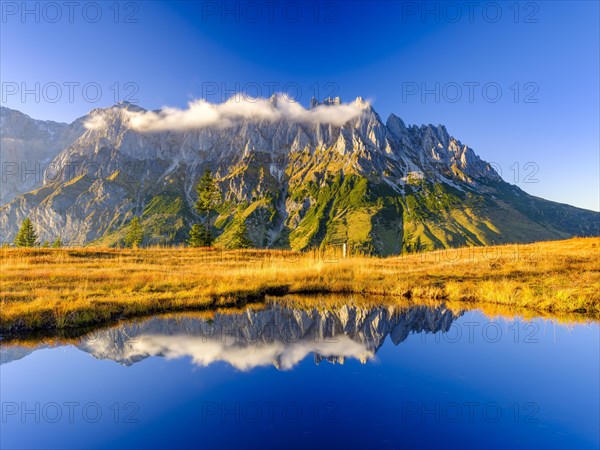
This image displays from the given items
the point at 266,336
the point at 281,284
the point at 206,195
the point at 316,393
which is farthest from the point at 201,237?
the point at 316,393

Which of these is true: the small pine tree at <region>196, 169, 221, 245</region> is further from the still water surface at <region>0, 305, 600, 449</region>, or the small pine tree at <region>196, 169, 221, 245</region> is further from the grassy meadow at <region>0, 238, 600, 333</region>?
the still water surface at <region>0, 305, 600, 449</region>

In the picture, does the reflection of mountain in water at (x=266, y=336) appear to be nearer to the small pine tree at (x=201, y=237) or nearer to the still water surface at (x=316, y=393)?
the still water surface at (x=316, y=393)

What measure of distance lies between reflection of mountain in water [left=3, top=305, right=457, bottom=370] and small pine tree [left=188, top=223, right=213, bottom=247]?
58.8 metres

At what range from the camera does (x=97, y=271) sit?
28656mm

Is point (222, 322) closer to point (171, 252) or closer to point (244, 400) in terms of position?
point (244, 400)

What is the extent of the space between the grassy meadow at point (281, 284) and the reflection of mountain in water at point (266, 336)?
9.42ft

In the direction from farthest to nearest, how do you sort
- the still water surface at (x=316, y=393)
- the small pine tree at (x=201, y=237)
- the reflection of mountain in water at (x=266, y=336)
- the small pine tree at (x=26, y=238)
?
the small pine tree at (x=26, y=238) → the small pine tree at (x=201, y=237) → the reflection of mountain in water at (x=266, y=336) → the still water surface at (x=316, y=393)

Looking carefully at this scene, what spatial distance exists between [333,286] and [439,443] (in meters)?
19.8

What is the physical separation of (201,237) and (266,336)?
6647 cm

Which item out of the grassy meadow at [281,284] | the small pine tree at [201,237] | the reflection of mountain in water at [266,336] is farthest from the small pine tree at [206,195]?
the reflection of mountain in water at [266,336]

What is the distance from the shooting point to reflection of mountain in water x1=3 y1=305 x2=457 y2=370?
44.6ft

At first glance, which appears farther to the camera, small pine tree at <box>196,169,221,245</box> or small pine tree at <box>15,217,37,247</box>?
small pine tree at <box>15,217,37,247</box>

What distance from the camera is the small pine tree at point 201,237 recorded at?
3044 inches

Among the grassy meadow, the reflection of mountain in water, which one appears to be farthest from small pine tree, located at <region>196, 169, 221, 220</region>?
the reflection of mountain in water
